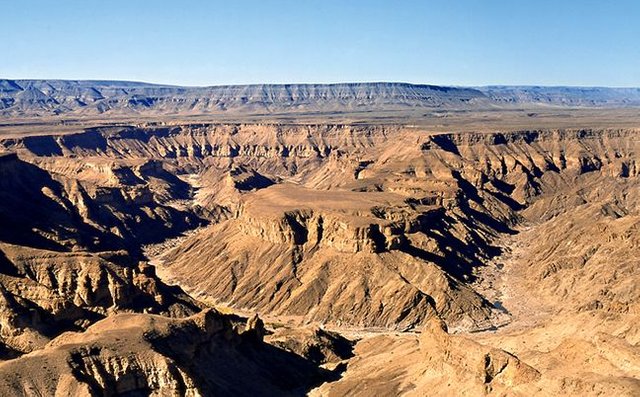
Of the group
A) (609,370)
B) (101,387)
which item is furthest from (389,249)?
(101,387)

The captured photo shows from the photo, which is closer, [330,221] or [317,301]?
[317,301]

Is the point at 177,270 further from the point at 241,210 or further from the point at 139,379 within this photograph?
the point at 139,379

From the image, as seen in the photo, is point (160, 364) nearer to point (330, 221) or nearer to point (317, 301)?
point (317, 301)

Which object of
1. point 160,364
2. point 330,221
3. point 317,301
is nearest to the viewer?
point 160,364

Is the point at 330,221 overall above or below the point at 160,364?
above

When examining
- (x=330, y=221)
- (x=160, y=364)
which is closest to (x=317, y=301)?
(x=330, y=221)

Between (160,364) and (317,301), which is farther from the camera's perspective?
(317,301)

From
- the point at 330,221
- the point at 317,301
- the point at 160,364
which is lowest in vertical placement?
the point at 317,301

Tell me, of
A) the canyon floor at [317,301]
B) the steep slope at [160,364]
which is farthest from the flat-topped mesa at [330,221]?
the steep slope at [160,364]

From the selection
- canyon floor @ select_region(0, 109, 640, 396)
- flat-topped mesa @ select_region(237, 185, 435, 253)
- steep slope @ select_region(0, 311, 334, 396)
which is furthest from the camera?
flat-topped mesa @ select_region(237, 185, 435, 253)

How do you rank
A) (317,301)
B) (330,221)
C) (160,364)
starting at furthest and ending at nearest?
(330,221) → (317,301) → (160,364)

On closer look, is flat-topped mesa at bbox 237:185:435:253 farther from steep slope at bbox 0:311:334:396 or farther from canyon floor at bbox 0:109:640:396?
steep slope at bbox 0:311:334:396

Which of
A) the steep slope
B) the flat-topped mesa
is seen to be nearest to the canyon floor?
the steep slope
